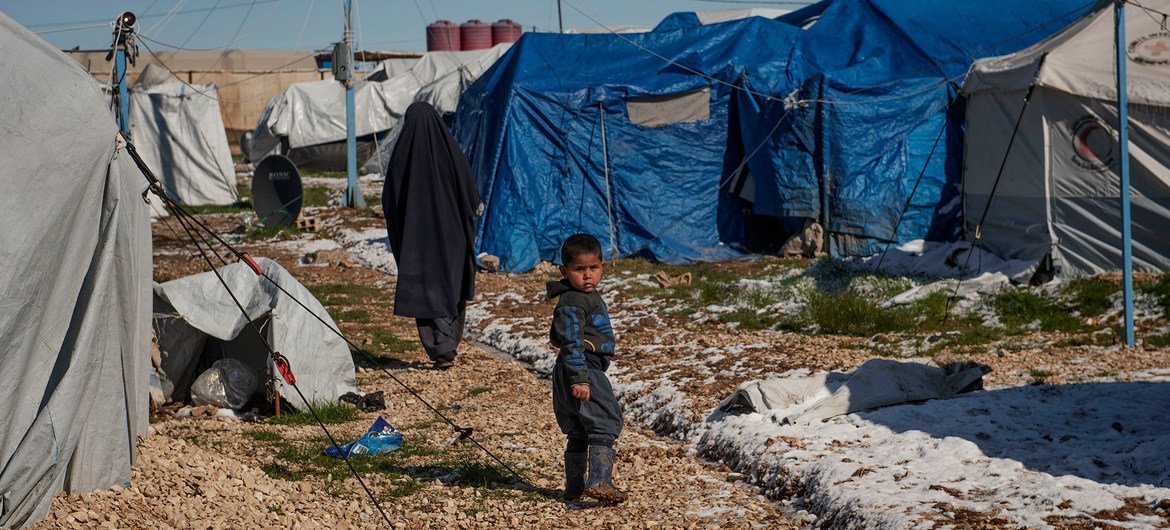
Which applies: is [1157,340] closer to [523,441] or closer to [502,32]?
[523,441]

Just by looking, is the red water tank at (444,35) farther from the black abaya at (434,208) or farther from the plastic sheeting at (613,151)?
the black abaya at (434,208)

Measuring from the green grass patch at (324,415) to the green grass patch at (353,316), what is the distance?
149 inches

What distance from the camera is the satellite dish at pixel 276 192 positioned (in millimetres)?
19359

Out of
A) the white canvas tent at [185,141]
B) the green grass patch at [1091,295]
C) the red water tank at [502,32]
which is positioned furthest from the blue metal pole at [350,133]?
the red water tank at [502,32]

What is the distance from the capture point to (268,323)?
256 inches

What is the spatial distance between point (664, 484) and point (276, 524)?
1821 millimetres

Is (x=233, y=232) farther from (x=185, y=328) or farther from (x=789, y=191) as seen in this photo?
(x=185, y=328)

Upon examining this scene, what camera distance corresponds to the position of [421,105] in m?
8.58

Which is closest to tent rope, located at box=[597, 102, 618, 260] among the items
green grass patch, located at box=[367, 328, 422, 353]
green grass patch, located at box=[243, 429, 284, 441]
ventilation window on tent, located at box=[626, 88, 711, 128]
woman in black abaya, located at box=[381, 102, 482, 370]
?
ventilation window on tent, located at box=[626, 88, 711, 128]

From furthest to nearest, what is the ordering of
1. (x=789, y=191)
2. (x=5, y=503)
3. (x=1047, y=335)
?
1. (x=789, y=191)
2. (x=1047, y=335)
3. (x=5, y=503)

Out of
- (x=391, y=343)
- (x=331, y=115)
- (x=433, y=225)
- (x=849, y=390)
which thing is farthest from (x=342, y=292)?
(x=331, y=115)

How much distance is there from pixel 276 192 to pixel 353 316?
9.47 meters

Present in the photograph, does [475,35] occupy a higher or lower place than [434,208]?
higher

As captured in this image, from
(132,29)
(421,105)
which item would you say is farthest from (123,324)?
(132,29)
